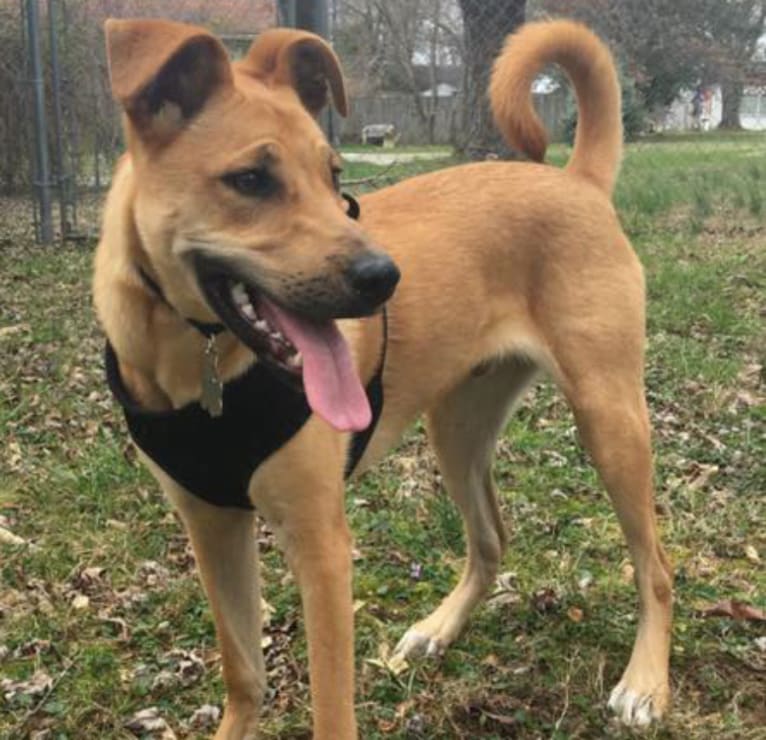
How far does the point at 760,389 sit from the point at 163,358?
4.11 m

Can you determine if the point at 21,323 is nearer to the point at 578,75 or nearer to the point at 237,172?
the point at 578,75

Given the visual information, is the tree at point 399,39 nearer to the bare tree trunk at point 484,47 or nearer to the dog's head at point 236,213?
the bare tree trunk at point 484,47

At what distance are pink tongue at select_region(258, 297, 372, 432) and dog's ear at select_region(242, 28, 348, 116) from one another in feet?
2.50

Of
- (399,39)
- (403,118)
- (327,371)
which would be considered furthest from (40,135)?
(403,118)

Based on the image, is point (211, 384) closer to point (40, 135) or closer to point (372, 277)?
point (372, 277)

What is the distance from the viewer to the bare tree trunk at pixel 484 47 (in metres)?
8.67

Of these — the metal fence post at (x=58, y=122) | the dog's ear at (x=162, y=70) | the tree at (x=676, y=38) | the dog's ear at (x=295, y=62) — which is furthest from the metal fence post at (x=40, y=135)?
the tree at (x=676, y=38)

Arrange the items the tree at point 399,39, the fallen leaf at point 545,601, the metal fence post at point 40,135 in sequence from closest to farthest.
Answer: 1. the fallen leaf at point 545,601
2. the metal fence post at point 40,135
3. the tree at point 399,39

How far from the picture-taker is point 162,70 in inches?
93.3

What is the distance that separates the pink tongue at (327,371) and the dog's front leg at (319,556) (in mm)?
284

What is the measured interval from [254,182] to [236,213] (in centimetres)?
9

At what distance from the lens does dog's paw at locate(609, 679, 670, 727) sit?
298 cm

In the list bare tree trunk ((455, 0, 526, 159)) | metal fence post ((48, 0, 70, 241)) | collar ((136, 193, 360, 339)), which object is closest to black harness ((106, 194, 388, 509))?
collar ((136, 193, 360, 339))

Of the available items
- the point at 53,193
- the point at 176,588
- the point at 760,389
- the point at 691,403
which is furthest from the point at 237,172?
the point at 53,193
